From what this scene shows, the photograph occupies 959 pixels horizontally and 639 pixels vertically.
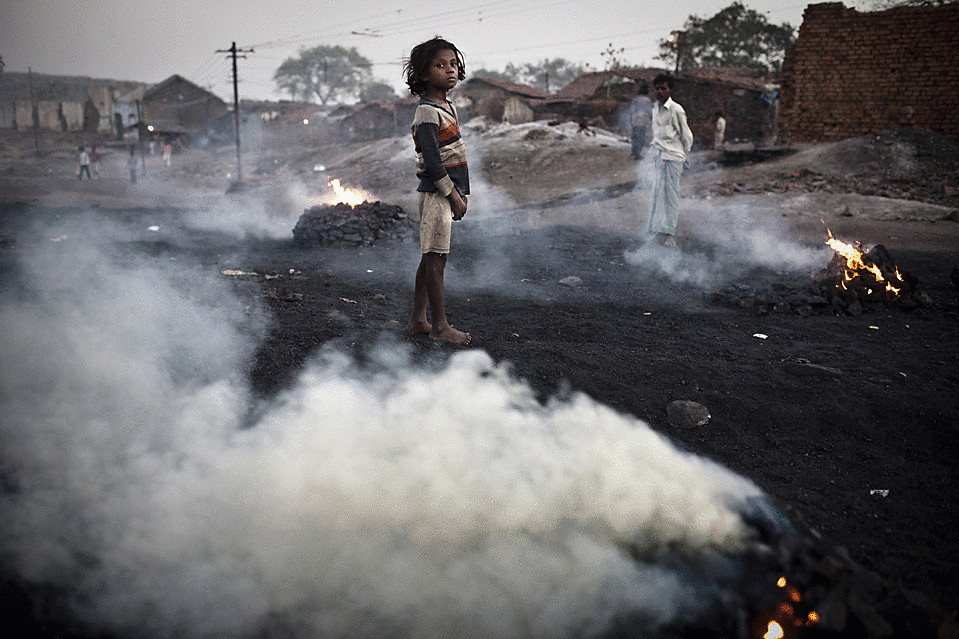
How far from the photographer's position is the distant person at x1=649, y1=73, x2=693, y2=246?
308 inches

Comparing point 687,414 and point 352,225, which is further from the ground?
point 352,225

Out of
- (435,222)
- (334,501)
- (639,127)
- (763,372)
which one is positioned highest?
(639,127)

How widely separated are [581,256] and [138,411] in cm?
625

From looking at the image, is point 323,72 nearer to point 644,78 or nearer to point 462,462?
point 644,78

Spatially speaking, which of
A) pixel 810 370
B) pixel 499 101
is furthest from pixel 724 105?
pixel 810 370

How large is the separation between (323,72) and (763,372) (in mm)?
81475

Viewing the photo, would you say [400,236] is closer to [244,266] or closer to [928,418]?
[244,266]

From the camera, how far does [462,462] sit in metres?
2.42

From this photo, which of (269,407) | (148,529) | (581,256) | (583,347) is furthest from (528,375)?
(581,256)

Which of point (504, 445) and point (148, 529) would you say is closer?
point (148, 529)

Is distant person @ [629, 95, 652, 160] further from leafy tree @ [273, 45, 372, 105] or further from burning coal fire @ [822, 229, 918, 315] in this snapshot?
leafy tree @ [273, 45, 372, 105]

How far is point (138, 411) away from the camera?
2631mm

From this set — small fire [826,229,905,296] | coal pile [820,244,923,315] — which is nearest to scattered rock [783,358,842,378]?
coal pile [820,244,923,315]

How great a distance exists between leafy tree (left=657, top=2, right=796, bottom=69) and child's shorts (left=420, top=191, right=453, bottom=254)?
40.6m
